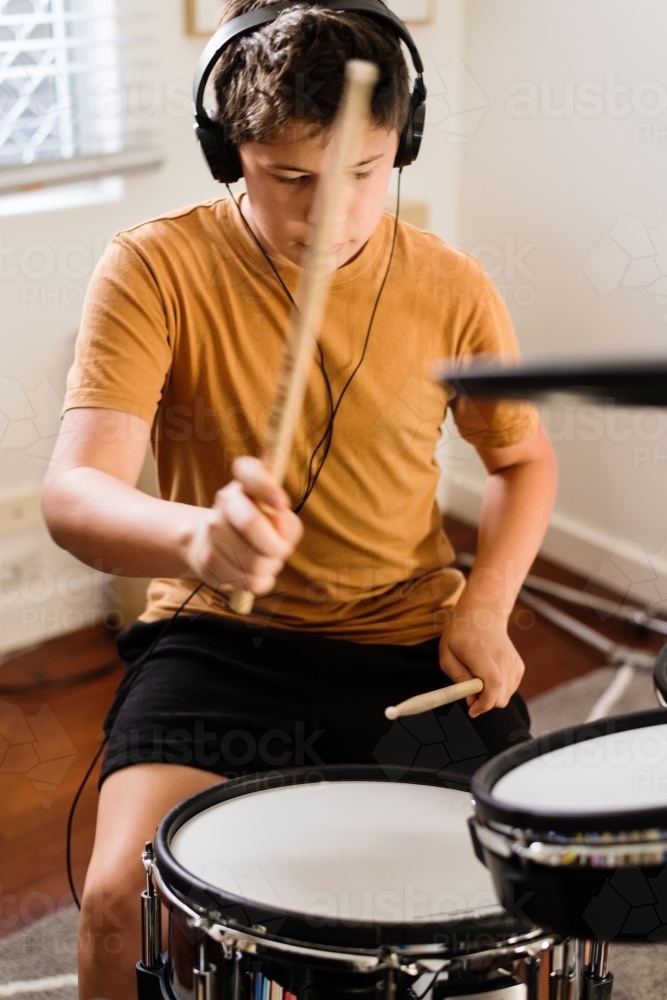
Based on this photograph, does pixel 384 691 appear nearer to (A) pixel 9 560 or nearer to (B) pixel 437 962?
(B) pixel 437 962

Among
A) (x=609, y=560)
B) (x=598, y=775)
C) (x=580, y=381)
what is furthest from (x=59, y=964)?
(x=609, y=560)

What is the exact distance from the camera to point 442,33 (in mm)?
2059

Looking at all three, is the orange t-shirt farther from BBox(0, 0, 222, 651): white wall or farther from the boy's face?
BBox(0, 0, 222, 651): white wall

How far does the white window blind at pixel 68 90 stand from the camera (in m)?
1.66

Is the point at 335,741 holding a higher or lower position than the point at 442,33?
lower

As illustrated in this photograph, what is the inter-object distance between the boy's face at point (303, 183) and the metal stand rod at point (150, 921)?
0.48 m

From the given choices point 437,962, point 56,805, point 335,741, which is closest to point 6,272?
point 56,805

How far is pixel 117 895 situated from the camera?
791 millimetres

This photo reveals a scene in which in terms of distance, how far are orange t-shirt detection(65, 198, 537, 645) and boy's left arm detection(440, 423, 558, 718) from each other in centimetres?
4

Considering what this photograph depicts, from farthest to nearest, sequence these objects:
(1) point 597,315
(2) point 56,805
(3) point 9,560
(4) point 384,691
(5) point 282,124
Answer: (1) point 597,315 → (3) point 9,560 → (2) point 56,805 → (4) point 384,691 → (5) point 282,124

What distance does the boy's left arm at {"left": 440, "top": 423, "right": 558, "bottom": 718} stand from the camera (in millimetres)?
910

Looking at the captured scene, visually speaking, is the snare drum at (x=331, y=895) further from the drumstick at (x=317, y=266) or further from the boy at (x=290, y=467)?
the drumstick at (x=317, y=266)

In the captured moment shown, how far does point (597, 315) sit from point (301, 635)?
1.19 m

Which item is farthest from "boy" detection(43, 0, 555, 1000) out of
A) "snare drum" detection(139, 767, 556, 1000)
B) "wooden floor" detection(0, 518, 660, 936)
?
"wooden floor" detection(0, 518, 660, 936)
